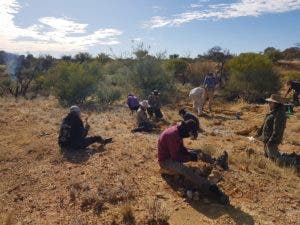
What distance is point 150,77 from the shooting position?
72.7 feet

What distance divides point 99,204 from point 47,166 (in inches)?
113

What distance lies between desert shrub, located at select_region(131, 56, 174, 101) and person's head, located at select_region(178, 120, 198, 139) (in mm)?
Result: 14570

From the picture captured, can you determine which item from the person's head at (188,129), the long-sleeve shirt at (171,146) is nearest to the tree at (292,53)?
the long-sleeve shirt at (171,146)

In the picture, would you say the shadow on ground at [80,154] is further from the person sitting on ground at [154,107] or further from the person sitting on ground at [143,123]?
the person sitting on ground at [154,107]

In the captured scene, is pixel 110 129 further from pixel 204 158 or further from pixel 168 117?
pixel 204 158

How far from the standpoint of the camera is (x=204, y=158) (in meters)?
8.67

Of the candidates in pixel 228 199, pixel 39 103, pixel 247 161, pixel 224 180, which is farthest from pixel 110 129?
pixel 39 103

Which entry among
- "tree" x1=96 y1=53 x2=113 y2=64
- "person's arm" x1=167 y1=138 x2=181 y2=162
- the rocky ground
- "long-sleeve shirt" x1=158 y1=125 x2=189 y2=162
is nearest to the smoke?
"tree" x1=96 y1=53 x2=113 y2=64

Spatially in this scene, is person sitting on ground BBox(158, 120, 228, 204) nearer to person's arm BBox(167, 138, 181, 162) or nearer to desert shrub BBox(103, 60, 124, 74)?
person's arm BBox(167, 138, 181, 162)

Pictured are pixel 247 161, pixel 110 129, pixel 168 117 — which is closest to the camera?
pixel 247 161

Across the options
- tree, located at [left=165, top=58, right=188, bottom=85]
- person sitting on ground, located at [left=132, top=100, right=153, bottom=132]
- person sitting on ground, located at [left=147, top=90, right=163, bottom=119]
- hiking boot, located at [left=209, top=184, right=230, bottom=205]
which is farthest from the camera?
tree, located at [left=165, top=58, right=188, bottom=85]

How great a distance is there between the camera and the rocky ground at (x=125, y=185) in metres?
6.61

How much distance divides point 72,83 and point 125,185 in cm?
1329

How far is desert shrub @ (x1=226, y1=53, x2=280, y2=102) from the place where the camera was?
22.7m
